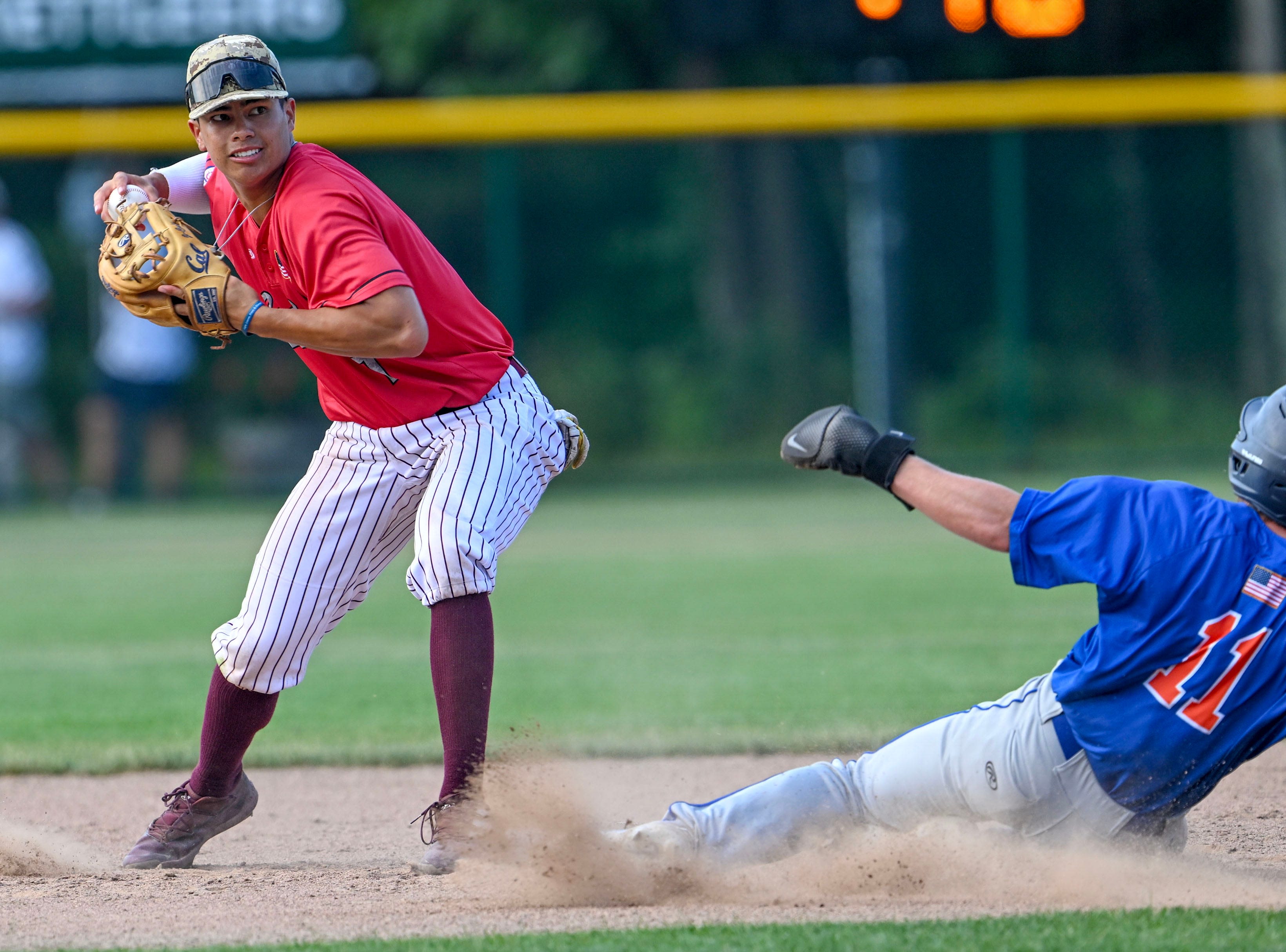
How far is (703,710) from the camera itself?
557 centimetres

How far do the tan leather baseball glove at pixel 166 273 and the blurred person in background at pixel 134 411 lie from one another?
9.58 m

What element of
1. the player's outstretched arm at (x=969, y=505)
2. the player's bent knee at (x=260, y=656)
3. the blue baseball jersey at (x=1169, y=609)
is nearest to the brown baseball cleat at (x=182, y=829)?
the player's bent knee at (x=260, y=656)

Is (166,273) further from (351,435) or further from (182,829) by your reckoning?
(182,829)

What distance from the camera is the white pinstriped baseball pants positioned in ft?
11.5

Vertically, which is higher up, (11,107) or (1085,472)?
(11,107)

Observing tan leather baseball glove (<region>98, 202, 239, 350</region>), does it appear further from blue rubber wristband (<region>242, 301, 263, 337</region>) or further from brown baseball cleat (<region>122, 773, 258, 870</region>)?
brown baseball cleat (<region>122, 773, 258, 870</region>)

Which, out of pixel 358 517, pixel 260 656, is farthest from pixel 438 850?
pixel 358 517

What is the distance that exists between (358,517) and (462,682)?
1.46ft

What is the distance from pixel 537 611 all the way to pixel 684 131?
248 inches

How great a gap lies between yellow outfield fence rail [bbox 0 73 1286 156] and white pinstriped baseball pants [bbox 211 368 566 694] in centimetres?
941

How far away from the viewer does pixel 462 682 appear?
3441 mm

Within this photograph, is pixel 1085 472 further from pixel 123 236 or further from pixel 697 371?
pixel 123 236

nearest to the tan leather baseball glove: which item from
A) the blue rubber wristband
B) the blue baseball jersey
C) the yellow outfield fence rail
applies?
the blue rubber wristband

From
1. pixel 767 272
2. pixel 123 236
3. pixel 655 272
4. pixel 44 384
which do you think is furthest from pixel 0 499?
→ pixel 123 236
